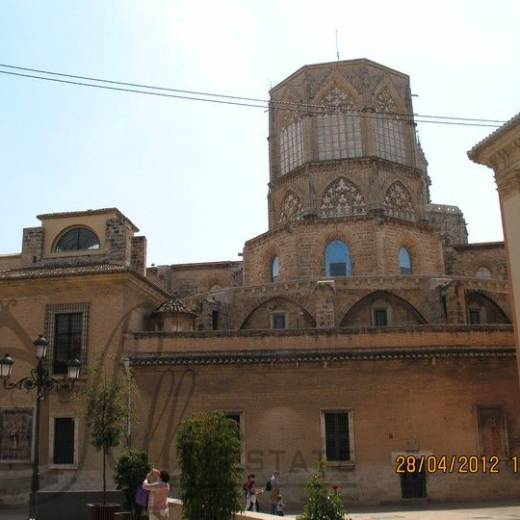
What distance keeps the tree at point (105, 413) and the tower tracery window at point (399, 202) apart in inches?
793

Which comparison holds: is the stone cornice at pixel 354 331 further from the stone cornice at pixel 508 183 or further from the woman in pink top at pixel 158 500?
the woman in pink top at pixel 158 500

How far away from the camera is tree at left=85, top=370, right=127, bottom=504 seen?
708 inches

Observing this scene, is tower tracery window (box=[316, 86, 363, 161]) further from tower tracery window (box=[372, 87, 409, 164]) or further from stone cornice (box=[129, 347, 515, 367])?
stone cornice (box=[129, 347, 515, 367])

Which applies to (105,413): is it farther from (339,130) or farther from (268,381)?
(339,130)

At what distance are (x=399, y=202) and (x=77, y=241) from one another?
1790 cm

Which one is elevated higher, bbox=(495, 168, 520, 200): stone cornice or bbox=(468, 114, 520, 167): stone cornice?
bbox=(468, 114, 520, 167): stone cornice

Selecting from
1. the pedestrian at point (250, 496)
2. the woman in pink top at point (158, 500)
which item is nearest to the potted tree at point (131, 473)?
the pedestrian at point (250, 496)

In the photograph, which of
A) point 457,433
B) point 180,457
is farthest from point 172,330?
point 180,457

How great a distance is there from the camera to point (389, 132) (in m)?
36.4

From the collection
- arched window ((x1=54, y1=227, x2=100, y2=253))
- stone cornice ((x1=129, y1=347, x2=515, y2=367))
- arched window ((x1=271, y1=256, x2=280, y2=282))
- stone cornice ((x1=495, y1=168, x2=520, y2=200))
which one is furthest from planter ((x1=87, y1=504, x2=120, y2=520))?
arched window ((x1=271, y1=256, x2=280, y2=282))

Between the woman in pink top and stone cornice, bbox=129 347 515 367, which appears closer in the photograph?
the woman in pink top

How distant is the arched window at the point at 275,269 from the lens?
1313 inches
